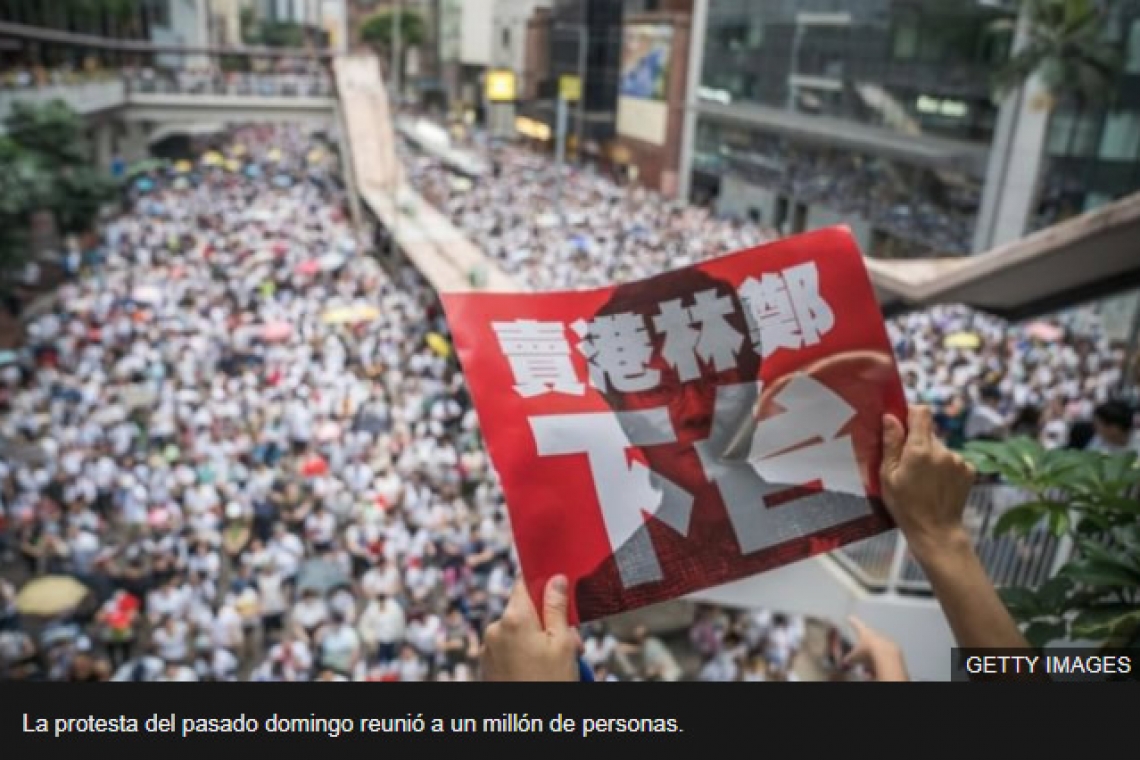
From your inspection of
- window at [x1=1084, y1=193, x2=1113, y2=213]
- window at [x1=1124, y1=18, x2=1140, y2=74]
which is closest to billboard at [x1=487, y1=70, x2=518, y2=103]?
window at [x1=1084, y1=193, x2=1113, y2=213]

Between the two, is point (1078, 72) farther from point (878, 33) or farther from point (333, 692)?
point (333, 692)

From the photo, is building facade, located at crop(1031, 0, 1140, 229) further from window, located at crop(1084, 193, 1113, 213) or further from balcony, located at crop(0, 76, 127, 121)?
balcony, located at crop(0, 76, 127, 121)

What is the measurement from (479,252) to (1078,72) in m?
13.8

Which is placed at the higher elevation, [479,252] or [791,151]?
[791,151]

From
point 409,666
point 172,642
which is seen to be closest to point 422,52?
point 172,642

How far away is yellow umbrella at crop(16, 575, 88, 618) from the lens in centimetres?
798

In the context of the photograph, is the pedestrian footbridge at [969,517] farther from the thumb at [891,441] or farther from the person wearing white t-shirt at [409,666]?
the thumb at [891,441]

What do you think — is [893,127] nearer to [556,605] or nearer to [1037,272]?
[1037,272]

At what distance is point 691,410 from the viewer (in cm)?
214

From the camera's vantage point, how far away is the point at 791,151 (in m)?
30.0

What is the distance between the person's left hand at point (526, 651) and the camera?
1619 mm

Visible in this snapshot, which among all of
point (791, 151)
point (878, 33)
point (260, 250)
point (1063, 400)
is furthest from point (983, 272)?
point (791, 151)
